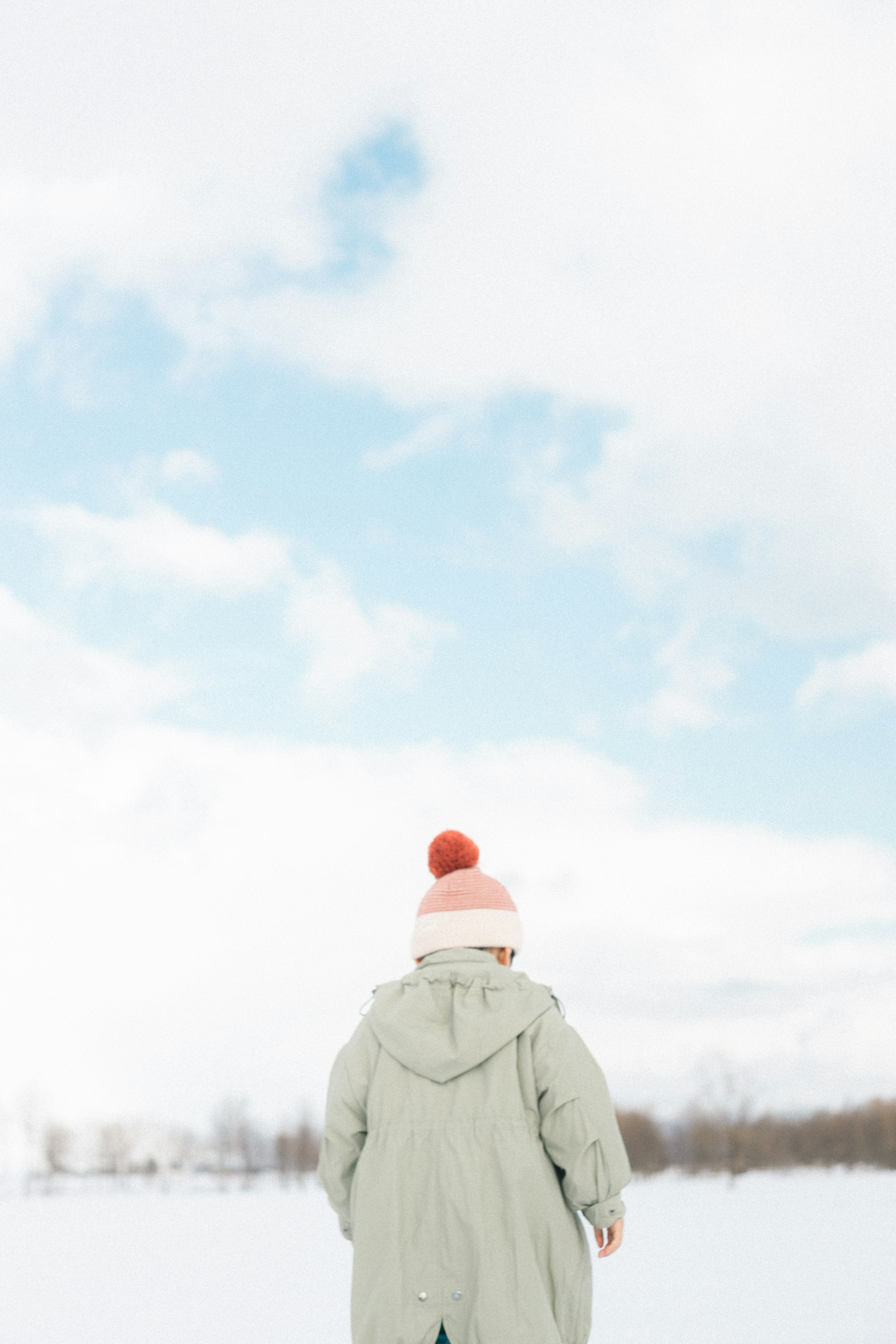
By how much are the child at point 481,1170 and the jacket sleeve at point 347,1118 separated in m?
0.04

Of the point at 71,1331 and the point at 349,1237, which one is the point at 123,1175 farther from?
the point at 349,1237

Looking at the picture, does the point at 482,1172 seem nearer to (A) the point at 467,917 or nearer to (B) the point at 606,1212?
(B) the point at 606,1212

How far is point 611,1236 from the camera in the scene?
2.46m

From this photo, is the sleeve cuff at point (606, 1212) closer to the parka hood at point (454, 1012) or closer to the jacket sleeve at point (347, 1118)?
the parka hood at point (454, 1012)

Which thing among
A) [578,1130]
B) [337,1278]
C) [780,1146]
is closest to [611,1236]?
[578,1130]

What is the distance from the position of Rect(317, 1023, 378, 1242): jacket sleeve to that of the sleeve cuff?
0.51 meters

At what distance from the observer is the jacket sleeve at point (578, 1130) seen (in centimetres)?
241

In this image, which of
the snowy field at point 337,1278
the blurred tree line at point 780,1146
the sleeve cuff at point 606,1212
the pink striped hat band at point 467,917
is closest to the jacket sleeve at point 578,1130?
the sleeve cuff at point 606,1212

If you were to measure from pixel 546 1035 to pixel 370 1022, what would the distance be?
40 centimetres

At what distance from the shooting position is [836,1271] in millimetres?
8977

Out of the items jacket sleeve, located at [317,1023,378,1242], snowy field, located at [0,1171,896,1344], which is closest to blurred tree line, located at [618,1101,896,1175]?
snowy field, located at [0,1171,896,1344]

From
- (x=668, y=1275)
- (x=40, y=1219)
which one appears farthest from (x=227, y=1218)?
(x=668, y=1275)

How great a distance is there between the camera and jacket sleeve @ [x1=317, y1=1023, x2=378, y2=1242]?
8.52 ft

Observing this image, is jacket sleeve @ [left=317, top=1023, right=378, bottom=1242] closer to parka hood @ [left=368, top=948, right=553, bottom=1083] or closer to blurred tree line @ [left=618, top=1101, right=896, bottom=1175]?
parka hood @ [left=368, top=948, right=553, bottom=1083]
